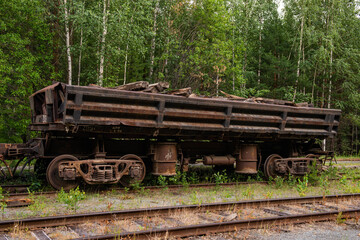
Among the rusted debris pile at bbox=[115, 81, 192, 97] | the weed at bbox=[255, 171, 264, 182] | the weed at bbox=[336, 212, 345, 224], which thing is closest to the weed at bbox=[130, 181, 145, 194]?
the rusted debris pile at bbox=[115, 81, 192, 97]

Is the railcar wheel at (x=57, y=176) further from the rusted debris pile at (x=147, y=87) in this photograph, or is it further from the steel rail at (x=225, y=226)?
the steel rail at (x=225, y=226)

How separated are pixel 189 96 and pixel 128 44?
35.1 feet

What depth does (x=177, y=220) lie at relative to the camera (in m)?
5.84

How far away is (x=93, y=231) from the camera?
5.10 metres

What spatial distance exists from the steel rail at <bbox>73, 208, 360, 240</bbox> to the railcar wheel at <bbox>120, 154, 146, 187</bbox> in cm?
312

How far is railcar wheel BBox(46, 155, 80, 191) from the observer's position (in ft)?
24.3

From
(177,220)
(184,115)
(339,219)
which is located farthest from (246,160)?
(177,220)

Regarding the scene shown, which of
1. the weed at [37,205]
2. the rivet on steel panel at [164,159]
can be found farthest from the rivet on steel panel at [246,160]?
the weed at [37,205]

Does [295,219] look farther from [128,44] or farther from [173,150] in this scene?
[128,44]

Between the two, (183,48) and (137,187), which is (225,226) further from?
(183,48)

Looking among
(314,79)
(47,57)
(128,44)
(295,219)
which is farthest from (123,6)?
(314,79)

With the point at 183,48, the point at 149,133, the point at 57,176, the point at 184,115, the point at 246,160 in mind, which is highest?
the point at 183,48

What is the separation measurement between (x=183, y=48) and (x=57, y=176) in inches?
727

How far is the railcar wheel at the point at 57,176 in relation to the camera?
740cm
